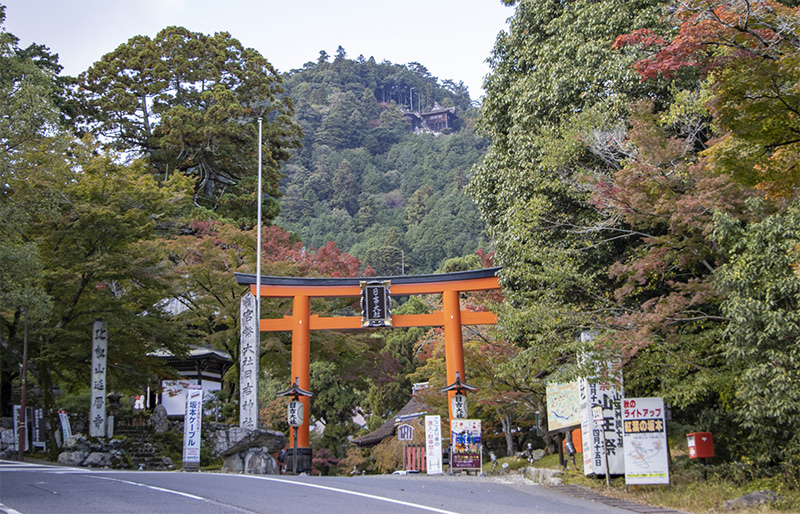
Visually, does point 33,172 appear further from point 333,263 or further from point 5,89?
point 333,263

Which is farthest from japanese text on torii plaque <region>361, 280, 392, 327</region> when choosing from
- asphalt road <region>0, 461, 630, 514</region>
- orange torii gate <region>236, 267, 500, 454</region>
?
asphalt road <region>0, 461, 630, 514</region>

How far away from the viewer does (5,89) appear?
1270cm

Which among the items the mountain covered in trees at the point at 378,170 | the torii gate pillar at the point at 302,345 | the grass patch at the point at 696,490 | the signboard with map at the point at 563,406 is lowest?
the grass patch at the point at 696,490

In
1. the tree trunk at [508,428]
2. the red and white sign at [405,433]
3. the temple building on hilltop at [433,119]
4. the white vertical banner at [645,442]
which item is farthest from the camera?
the temple building on hilltop at [433,119]

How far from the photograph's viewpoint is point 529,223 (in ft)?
43.8

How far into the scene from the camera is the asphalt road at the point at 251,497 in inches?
292

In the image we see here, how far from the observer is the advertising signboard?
1590cm

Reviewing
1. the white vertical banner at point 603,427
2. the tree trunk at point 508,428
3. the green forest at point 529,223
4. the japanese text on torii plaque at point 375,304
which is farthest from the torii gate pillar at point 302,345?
the white vertical banner at point 603,427

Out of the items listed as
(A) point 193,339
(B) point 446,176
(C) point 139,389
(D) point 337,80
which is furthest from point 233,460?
(D) point 337,80

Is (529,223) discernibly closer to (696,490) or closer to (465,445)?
(696,490)

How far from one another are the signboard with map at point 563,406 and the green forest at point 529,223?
669 mm

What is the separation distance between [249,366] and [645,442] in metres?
11.1

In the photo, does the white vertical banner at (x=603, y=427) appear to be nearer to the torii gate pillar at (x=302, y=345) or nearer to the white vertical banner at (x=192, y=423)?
the white vertical banner at (x=192, y=423)

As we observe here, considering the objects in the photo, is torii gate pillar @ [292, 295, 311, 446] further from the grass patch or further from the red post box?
the red post box
